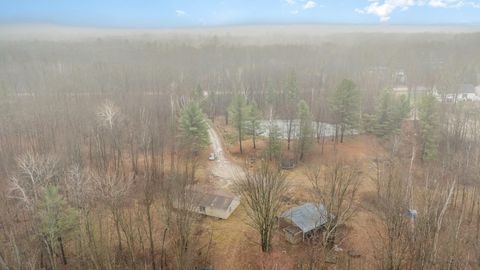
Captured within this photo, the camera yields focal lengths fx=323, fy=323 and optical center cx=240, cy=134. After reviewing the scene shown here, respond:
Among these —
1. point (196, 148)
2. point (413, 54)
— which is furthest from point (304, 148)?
point (413, 54)

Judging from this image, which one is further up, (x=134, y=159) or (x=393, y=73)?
(x=393, y=73)

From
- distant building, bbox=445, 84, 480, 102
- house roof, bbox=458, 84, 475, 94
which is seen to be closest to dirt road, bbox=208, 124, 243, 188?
distant building, bbox=445, 84, 480, 102

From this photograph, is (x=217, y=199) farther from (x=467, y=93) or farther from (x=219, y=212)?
(x=467, y=93)

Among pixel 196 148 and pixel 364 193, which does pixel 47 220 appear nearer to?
pixel 196 148

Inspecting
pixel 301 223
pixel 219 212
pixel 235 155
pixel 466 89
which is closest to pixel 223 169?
pixel 235 155

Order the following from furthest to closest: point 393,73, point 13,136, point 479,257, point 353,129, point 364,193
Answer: point 393,73, point 353,129, point 13,136, point 364,193, point 479,257

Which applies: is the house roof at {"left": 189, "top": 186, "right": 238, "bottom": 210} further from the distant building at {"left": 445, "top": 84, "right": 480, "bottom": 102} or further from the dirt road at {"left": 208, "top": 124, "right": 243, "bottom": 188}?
the distant building at {"left": 445, "top": 84, "right": 480, "bottom": 102}

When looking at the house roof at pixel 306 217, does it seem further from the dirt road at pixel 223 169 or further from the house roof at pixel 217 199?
the dirt road at pixel 223 169
